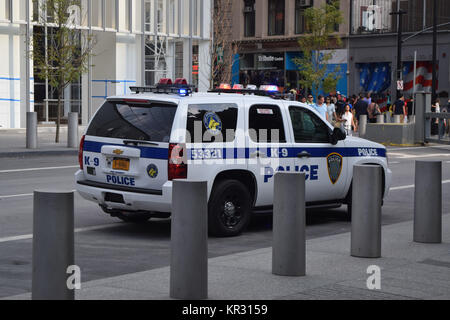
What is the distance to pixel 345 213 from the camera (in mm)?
12852

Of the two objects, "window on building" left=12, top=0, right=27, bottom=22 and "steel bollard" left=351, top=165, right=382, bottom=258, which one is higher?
"window on building" left=12, top=0, right=27, bottom=22

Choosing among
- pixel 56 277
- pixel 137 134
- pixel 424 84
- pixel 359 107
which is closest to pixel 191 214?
pixel 56 277

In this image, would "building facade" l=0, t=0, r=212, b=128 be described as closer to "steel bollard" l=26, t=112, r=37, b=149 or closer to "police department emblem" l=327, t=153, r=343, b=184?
"steel bollard" l=26, t=112, r=37, b=149

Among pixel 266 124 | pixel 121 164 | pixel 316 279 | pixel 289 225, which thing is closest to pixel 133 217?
pixel 121 164

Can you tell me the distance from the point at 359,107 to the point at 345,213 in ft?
76.6

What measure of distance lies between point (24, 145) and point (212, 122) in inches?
614

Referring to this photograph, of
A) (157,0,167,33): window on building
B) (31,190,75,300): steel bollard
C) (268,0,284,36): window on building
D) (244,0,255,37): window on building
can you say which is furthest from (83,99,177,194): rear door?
(244,0,255,37): window on building

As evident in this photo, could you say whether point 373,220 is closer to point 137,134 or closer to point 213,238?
point 213,238

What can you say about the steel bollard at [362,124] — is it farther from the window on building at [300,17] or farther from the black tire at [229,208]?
the black tire at [229,208]

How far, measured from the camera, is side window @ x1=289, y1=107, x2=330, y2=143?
36.5ft

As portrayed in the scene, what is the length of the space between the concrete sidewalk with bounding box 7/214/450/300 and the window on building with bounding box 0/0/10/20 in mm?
25558

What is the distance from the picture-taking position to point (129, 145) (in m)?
9.91

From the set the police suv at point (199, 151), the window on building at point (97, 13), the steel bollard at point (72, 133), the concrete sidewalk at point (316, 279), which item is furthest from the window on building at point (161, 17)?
the concrete sidewalk at point (316, 279)

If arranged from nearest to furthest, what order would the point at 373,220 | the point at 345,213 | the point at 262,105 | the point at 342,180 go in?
the point at 373,220 < the point at 262,105 < the point at 342,180 < the point at 345,213
